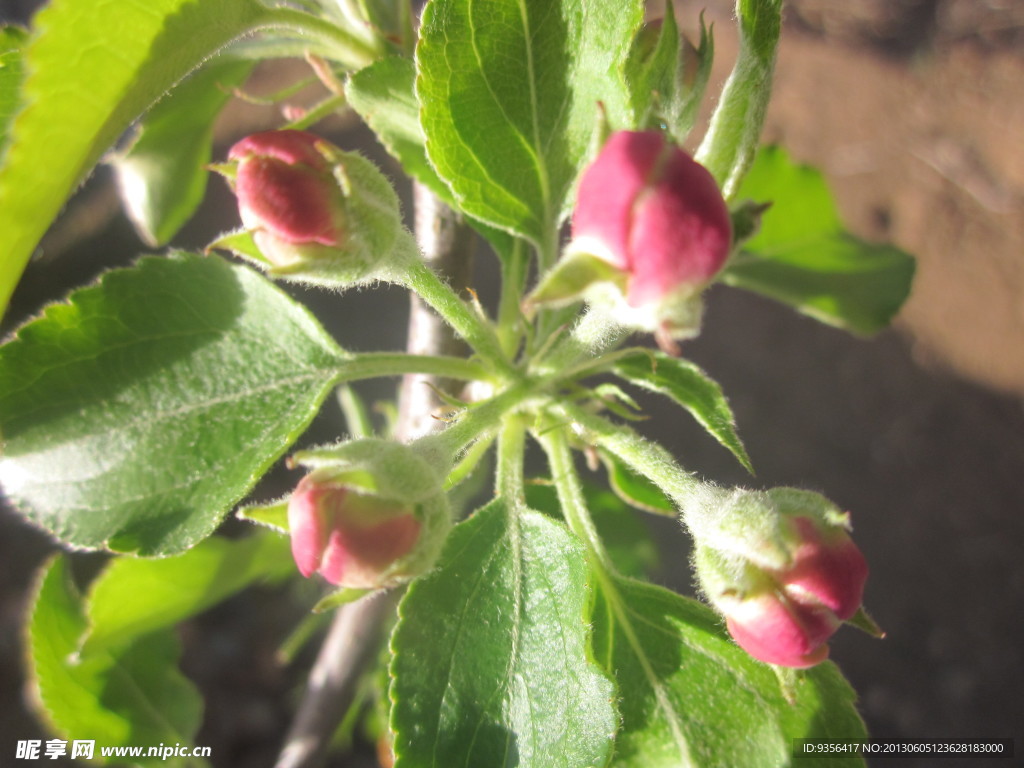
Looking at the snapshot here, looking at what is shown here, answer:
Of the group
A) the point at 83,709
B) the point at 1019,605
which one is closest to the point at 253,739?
the point at 83,709

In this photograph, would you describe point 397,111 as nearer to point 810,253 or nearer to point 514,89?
point 514,89

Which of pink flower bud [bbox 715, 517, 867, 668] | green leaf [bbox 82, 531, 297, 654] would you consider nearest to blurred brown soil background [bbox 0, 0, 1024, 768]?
green leaf [bbox 82, 531, 297, 654]

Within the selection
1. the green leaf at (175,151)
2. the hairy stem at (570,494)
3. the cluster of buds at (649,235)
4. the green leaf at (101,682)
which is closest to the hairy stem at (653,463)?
the hairy stem at (570,494)

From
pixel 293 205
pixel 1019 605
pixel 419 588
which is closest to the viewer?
pixel 293 205

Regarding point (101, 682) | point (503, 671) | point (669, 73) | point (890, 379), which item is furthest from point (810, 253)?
point (890, 379)

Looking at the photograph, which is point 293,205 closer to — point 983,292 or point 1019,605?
point 1019,605

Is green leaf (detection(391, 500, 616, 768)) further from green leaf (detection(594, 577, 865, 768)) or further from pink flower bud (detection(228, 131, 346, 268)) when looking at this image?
pink flower bud (detection(228, 131, 346, 268))

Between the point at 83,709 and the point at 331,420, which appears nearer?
the point at 83,709
